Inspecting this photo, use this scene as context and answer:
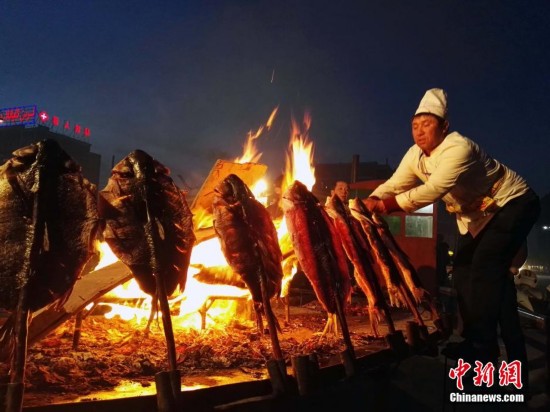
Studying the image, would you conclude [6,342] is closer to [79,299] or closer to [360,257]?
[79,299]

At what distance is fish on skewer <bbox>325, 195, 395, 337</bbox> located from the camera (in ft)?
12.9

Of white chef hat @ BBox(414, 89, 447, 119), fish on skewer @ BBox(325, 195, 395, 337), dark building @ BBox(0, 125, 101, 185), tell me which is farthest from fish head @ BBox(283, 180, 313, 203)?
dark building @ BBox(0, 125, 101, 185)

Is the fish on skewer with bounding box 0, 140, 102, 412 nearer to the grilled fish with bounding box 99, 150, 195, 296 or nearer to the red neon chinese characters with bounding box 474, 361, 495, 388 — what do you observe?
the grilled fish with bounding box 99, 150, 195, 296

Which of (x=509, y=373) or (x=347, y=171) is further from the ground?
(x=347, y=171)

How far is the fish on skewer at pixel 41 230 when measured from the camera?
7.43 feet

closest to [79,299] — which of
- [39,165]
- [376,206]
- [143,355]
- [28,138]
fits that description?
[143,355]

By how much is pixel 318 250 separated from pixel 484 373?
2.32 meters

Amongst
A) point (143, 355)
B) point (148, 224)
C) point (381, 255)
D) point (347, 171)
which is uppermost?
point (347, 171)

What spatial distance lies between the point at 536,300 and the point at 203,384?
37.4 feet

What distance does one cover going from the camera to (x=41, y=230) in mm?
2406

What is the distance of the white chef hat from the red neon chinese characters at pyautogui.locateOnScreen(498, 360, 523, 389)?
3.10 m

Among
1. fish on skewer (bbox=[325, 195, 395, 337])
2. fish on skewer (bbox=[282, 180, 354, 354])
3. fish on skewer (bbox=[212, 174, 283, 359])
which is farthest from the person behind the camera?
fish on skewer (bbox=[325, 195, 395, 337])

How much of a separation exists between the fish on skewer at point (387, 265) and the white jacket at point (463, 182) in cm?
46

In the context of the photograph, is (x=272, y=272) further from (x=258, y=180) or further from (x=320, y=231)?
(x=258, y=180)
